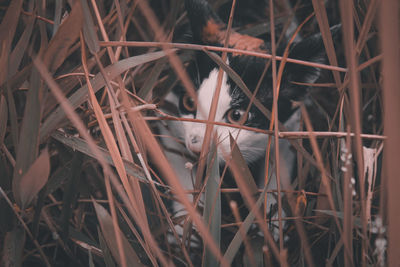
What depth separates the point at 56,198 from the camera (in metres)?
0.67

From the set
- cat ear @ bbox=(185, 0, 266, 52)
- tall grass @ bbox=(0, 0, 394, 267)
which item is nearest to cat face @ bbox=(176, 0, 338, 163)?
cat ear @ bbox=(185, 0, 266, 52)

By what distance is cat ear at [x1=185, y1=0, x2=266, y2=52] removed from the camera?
32.0 inches

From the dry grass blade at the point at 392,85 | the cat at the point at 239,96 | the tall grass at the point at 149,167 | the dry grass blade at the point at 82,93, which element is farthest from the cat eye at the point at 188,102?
the dry grass blade at the point at 392,85

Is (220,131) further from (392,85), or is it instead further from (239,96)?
(392,85)

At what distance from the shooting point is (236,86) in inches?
30.9

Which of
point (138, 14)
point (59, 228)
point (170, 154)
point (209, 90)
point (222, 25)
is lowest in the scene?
point (59, 228)

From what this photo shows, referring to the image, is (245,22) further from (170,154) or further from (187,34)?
(170,154)

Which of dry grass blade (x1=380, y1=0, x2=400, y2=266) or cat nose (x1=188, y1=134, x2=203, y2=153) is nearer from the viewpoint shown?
dry grass blade (x1=380, y1=0, x2=400, y2=266)

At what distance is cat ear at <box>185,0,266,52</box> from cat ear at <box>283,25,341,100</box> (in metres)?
0.13

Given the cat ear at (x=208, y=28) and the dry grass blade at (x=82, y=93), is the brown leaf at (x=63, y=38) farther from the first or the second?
the cat ear at (x=208, y=28)

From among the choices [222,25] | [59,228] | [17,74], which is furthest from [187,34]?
[59,228]

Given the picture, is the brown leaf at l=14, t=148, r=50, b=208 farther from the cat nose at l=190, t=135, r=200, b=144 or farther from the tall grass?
the cat nose at l=190, t=135, r=200, b=144

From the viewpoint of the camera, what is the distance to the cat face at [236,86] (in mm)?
739

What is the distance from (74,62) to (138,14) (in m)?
0.41
